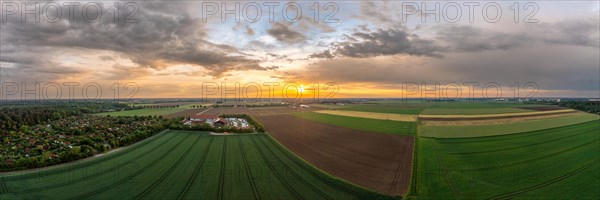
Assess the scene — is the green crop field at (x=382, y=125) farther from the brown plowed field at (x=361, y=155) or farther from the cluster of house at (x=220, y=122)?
the cluster of house at (x=220, y=122)

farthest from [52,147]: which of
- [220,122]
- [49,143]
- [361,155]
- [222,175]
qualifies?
[361,155]

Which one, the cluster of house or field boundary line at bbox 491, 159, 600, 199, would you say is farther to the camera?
the cluster of house

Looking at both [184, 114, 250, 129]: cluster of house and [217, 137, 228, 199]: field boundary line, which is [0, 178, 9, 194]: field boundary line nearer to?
[217, 137, 228, 199]: field boundary line

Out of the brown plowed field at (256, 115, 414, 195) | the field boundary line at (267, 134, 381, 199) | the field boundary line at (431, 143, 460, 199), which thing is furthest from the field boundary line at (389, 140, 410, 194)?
the field boundary line at (431, 143, 460, 199)

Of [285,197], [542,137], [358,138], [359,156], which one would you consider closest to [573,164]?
[542,137]

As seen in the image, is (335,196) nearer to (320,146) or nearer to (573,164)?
(320,146)

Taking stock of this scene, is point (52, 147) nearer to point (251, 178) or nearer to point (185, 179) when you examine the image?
point (185, 179)
